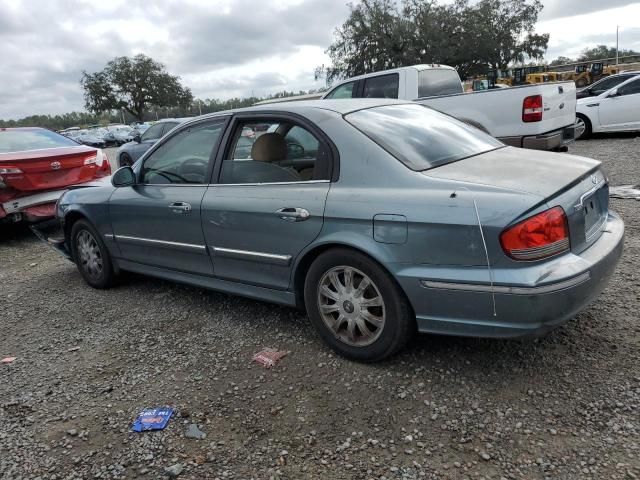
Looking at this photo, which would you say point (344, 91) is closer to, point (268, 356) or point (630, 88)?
point (268, 356)

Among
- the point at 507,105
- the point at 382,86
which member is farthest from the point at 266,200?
the point at 382,86

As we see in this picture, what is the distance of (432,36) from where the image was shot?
3638cm

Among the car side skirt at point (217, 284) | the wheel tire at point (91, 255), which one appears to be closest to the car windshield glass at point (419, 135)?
the car side skirt at point (217, 284)

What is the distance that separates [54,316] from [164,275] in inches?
40.9

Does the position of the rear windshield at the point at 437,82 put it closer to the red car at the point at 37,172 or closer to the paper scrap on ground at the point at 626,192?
the paper scrap on ground at the point at 626,192

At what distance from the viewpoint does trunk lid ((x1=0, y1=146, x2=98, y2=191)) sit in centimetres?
664

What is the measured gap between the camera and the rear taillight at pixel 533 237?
98.0 inches

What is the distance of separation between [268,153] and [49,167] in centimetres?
456

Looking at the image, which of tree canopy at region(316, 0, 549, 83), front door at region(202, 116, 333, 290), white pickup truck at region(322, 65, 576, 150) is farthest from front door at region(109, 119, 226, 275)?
tree canopy at region(316, 0, 549, 83)

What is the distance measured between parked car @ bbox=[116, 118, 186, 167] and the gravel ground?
391 inches

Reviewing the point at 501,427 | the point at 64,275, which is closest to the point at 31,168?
the point at 64,275

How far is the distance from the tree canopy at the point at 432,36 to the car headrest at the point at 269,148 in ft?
112

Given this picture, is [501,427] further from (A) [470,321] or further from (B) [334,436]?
(B) [334,436]

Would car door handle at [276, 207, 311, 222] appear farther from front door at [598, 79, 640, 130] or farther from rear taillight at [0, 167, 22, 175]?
front door at [598, 79, 640, 130]
